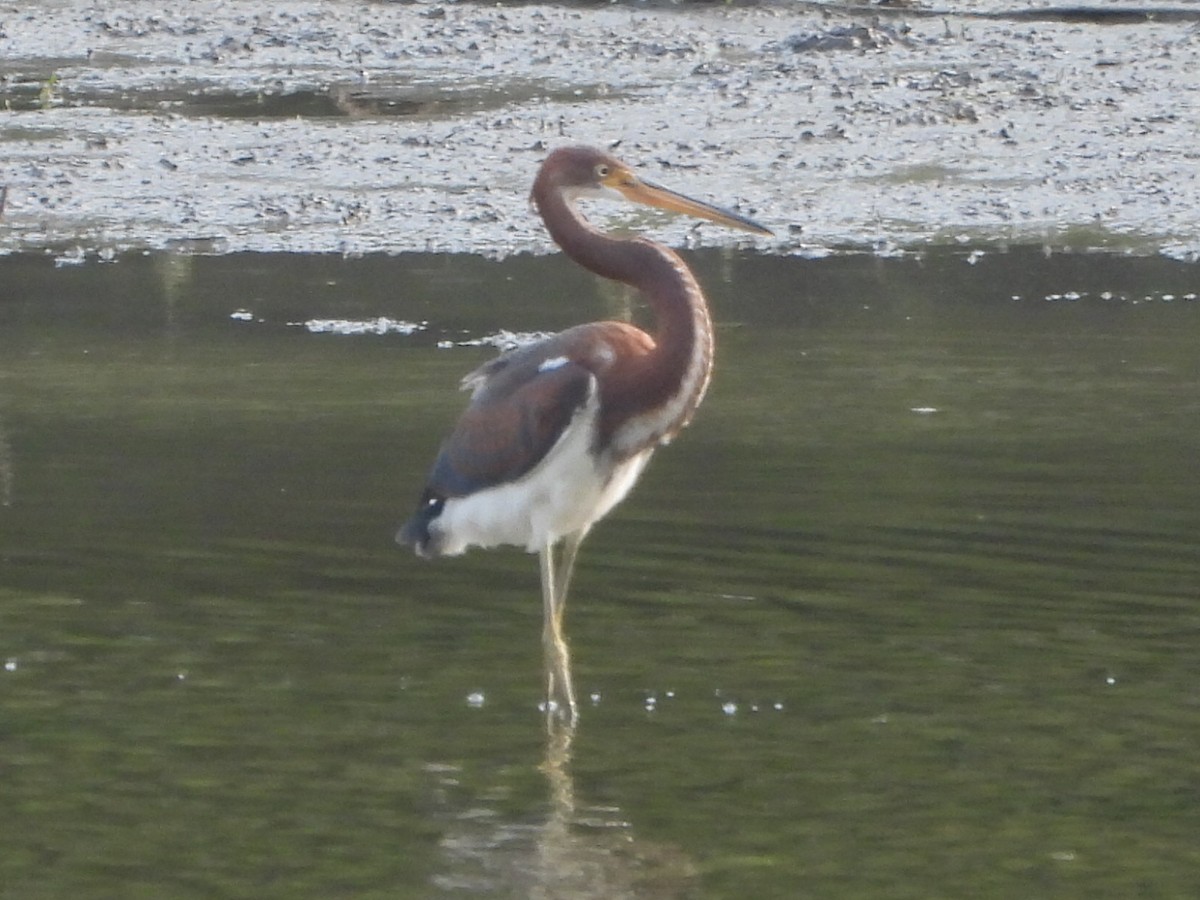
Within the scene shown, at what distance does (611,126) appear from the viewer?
1538 centimetres

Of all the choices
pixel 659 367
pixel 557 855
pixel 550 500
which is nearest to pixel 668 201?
pixel 659 367

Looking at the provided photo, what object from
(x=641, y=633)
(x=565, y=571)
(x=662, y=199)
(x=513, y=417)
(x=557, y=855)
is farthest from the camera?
(x=641, y=633)

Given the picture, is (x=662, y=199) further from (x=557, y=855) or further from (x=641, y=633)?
(x=557, y=855)

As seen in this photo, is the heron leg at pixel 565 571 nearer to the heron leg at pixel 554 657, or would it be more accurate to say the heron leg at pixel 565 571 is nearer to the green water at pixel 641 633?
the heron leg at pixel 554 657

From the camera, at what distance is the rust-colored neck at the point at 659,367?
20.4ft

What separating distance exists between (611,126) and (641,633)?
8823 mm

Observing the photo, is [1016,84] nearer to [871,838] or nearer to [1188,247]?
[1188,247]

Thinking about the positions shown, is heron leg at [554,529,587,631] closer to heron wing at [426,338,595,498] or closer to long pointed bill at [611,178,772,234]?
heron wing at [426,338,595,498]

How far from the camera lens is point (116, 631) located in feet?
22.5

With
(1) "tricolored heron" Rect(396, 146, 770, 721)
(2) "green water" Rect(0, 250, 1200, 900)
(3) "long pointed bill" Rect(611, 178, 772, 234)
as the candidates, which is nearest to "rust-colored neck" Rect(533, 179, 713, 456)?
(1) "tricolored heron" Rect(396, 146, 770, 721)

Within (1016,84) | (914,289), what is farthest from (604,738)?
(1016,84)

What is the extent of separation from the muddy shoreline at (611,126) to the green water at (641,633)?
2405mm

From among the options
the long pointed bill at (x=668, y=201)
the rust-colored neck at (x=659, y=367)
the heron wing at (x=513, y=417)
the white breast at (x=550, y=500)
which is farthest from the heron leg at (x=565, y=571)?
the long pointed bill at (x=668, y=201)

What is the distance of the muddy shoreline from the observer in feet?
44.9
